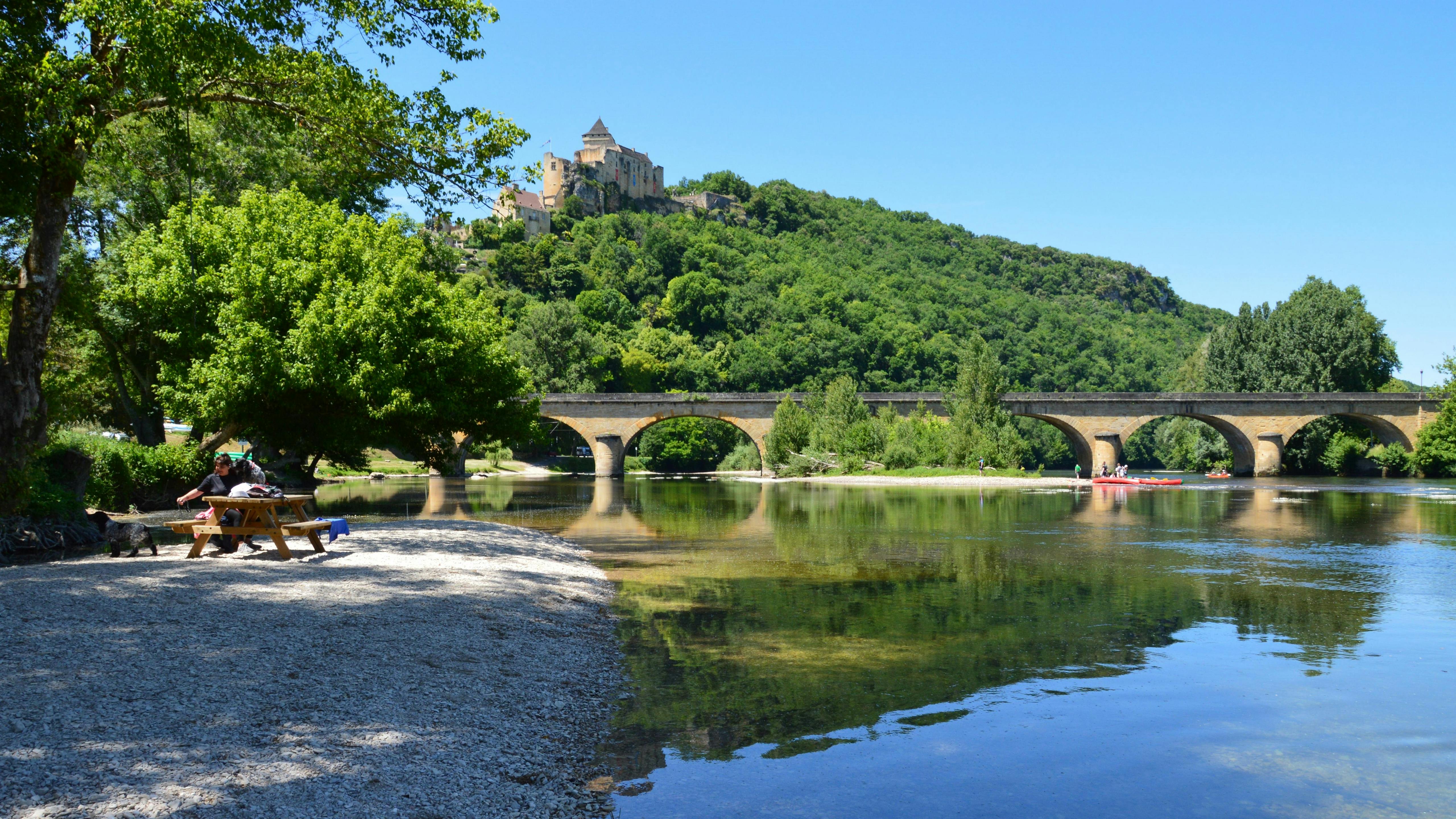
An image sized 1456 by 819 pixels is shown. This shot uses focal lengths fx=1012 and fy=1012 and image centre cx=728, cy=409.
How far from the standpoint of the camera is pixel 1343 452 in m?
59.8

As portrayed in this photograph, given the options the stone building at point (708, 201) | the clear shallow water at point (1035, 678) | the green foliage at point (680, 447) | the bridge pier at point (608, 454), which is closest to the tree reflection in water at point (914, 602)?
the clear shallow water at point (1035, 678)

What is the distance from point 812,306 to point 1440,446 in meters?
57.9

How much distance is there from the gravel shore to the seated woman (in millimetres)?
1422

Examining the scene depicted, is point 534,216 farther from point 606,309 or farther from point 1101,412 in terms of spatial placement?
point 1101,412

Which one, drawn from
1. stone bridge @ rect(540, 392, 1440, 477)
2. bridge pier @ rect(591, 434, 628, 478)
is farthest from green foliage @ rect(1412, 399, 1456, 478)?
bridge pier @ rect(591, 434, 628, 478)

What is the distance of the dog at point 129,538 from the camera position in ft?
38.1

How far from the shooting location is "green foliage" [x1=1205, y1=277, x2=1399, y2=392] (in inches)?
2445

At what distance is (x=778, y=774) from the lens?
18.3 ft

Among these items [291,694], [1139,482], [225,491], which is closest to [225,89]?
[225,491]

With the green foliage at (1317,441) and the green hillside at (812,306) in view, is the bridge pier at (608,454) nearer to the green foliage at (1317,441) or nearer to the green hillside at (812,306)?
the green hillside at (812,306)

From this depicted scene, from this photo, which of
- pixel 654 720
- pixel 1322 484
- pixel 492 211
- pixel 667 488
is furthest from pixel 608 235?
pixel 654 720

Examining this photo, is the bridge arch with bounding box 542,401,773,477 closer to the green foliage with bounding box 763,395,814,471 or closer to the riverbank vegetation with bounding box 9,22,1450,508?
the green foliage with bounding box 763,395,814,471

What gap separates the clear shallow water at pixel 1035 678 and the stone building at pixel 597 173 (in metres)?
116

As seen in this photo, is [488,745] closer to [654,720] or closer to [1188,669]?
[654,720]
